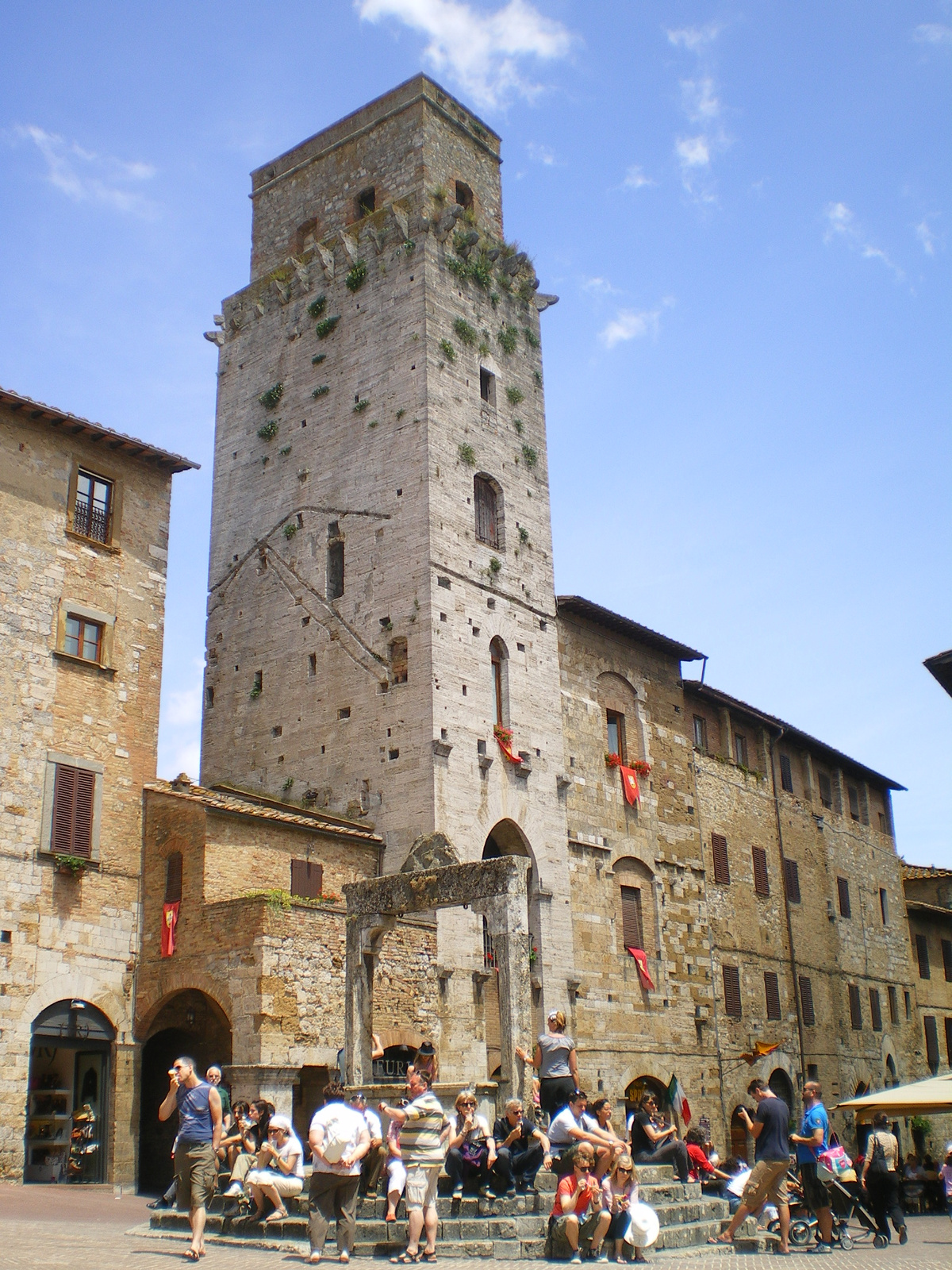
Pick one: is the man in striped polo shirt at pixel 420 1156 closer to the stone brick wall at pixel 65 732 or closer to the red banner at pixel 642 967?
the stone brick wall at pixel 65 732

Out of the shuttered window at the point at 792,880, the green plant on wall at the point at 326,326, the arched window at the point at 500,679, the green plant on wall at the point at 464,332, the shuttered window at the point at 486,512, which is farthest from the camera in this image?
the shuttered window at the point at 792,880

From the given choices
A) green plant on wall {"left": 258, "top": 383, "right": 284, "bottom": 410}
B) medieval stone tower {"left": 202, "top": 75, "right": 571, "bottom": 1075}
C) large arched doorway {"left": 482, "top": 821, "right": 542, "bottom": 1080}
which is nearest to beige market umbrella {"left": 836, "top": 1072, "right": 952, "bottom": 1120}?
large arched doorway {"left": 482, "top": 821, "right": 542, "bottom": 1080}

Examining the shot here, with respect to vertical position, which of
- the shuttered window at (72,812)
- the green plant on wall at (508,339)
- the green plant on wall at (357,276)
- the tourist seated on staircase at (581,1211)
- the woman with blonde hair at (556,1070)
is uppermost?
the green plant on wall at (357,276)

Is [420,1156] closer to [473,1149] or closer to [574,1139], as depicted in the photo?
[473,1149]

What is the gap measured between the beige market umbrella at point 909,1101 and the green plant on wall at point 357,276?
801 inches

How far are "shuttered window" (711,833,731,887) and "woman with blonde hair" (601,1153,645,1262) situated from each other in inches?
828

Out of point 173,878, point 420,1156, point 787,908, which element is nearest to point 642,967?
point 787,908

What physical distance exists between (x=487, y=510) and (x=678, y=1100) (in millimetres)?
13647

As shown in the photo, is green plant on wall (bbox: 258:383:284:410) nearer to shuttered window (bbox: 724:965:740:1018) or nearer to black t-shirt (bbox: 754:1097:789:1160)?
shuttered window (bbox: 724:965:740:1018)

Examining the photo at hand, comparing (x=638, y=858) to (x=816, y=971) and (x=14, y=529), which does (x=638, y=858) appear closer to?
(x=816, y=971)

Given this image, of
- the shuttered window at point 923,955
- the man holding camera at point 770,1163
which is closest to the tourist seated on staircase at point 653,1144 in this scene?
the man holding camera at point 770,1163

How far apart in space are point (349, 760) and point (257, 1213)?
13.4 meters

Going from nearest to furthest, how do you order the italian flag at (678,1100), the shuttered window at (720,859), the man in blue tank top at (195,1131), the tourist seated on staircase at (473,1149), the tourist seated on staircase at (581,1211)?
the man in blue tank top at (195,1131) → the tourist seated on staircase at (581,1211) → the tourist seated on staircase at (473,1149) → the italian flag at (678,1100) → the shuttered window at (720,859)

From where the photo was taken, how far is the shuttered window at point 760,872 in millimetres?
34375
